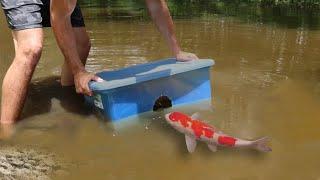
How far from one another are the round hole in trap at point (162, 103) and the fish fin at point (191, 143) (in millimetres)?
661

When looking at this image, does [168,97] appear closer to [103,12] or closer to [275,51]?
[275,51]

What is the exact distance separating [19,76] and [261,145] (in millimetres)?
1703

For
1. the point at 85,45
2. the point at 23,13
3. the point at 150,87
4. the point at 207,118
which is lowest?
the point at 207,118

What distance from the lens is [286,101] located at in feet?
12.2

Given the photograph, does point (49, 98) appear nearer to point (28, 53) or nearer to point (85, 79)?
point (28, 53)

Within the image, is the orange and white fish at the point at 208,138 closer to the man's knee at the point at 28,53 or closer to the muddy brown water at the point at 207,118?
the muddy brown water at the point at 207,118

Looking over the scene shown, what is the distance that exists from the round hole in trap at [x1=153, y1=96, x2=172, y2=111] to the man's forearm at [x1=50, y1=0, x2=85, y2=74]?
61cm

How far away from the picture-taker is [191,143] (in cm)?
297

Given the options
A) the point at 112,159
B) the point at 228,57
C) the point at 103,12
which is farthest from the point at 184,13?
the point at 112,159

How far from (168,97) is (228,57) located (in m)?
1.54

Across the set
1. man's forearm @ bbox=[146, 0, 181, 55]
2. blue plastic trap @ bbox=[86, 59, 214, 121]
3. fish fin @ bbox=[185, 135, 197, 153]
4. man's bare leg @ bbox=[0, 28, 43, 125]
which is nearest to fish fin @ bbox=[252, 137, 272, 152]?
fish fin @ bbox=[185, 135, 197, 153]

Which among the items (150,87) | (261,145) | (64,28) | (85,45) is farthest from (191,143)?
(85,45)

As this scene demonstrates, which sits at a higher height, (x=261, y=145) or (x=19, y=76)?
(x=19, y=76)

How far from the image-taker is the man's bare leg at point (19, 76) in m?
3.46
